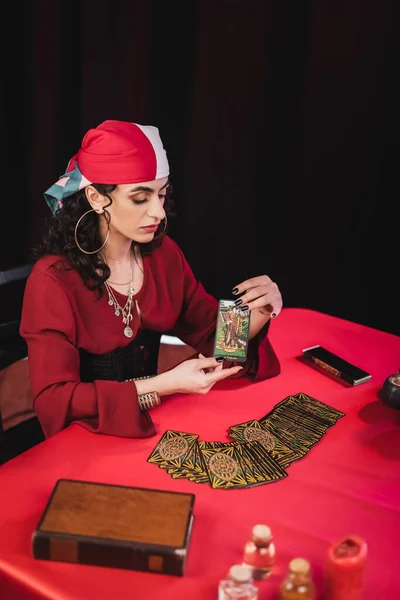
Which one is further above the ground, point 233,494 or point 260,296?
point 260,296

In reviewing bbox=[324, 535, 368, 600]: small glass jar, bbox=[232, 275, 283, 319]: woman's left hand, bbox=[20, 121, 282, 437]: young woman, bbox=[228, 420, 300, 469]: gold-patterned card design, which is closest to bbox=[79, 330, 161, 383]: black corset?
bbox=[20, 121, 282, 437]: young woman

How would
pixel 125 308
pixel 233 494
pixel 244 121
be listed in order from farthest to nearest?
pixel 244 121
pixel 125 308
pixel 233 494

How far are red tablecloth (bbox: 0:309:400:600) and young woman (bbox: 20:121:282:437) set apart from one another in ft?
0.23

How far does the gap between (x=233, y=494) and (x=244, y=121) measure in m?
1.89

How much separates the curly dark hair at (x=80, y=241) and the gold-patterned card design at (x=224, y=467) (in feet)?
1.73

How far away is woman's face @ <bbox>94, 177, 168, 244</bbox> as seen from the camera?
1604 millimetres

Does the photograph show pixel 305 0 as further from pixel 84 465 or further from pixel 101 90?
pixel 84 465

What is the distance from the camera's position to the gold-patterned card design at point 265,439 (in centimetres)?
140

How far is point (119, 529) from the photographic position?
109cm

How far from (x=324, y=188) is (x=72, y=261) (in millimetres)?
1541

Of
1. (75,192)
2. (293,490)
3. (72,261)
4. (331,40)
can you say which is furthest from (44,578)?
(331,40)

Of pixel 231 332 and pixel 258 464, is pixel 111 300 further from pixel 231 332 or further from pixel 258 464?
pixel 258 464

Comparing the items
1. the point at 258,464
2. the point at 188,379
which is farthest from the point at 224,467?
the point at 188,379

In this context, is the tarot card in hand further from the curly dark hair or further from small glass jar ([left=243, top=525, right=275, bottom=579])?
small glass jar ([left=243, top=525, right=275, bottom=579])
